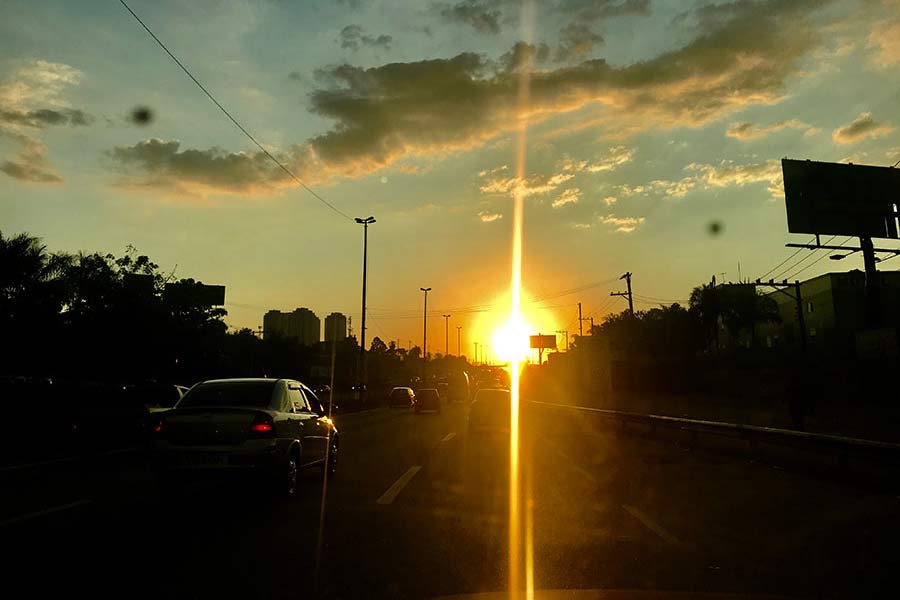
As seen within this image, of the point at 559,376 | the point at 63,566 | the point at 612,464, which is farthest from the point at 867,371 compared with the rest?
the point at 559,376

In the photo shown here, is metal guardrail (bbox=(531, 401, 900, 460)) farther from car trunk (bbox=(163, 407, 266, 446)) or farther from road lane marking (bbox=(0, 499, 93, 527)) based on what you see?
road lane marking (bbox=(0, 499, 93, 527))

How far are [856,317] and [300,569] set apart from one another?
80.3 meters

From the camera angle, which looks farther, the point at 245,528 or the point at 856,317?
the point at 856,317

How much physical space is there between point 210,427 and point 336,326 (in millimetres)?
110416

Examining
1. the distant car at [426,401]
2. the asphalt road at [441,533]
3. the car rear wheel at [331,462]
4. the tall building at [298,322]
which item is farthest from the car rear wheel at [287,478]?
the tall building at [298,322]

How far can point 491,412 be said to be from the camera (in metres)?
23.3

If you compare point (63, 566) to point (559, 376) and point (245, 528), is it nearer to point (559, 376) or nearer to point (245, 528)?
point (245, 528)

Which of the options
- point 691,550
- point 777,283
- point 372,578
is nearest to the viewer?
point 372,578

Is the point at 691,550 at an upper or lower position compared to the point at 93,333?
lower

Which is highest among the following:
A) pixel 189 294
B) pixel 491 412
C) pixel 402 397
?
pixel 189 294

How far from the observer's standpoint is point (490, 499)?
10.1 meters

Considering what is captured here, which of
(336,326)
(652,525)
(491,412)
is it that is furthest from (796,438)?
(336,326)

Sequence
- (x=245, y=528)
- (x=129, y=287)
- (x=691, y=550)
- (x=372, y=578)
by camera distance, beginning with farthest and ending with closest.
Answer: (x=129, y=287) < (x=245, y=528) < (x=691, y=550) < (x=372, y=578)

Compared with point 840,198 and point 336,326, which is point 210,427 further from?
point 336,326
